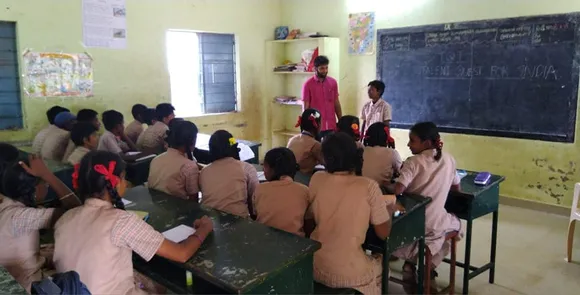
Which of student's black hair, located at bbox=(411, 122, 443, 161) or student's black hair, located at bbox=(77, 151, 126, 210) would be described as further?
student's black hair, located at bbox=(411, 122, 443, 161)

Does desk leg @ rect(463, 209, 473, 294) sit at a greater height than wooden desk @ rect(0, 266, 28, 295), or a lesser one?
lesser

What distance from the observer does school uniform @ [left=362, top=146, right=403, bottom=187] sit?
8.99 feet

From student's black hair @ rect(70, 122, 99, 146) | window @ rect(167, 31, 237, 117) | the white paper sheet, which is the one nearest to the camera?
student's black hair @ rect(70, 122, 99, 146)

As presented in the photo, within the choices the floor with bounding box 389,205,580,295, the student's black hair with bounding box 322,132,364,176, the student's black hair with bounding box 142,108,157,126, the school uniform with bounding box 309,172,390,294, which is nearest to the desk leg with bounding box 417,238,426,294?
the floor with bounding box 389,205,580,295

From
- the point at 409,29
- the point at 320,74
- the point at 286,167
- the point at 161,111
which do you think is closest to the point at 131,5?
the point at 161,111

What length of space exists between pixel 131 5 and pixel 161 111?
1.48 metres

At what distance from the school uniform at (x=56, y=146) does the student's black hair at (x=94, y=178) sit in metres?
2.64

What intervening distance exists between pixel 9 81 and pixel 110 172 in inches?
140

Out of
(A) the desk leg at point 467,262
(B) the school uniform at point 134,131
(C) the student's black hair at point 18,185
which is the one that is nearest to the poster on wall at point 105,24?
(B) the school uniform at point 134,131

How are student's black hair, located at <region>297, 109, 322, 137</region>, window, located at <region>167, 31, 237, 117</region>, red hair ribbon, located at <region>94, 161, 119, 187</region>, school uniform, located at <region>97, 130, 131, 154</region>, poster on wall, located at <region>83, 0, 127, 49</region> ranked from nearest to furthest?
red hair ribbon, located at <region>94, 161, 119, 187</region> → student's black hair, located at <region>297, 109, 322, 137</region> → school uniform, located at <region>97, 130, 131, 154</region> → poster on wall, located at <region>83, 0, 127, 49</region> → window, located at <region>167, 31, 237, 117</region>

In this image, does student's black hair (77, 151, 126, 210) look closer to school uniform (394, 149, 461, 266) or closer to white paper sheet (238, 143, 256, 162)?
school uniform (394, 149, 461, 266)

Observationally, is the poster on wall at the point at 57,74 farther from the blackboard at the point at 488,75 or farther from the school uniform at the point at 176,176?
the blackboard at the point at 488,75

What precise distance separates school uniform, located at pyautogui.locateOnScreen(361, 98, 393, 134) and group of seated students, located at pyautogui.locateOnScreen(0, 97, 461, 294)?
1.81 metres

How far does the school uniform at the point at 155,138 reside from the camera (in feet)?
14.1
